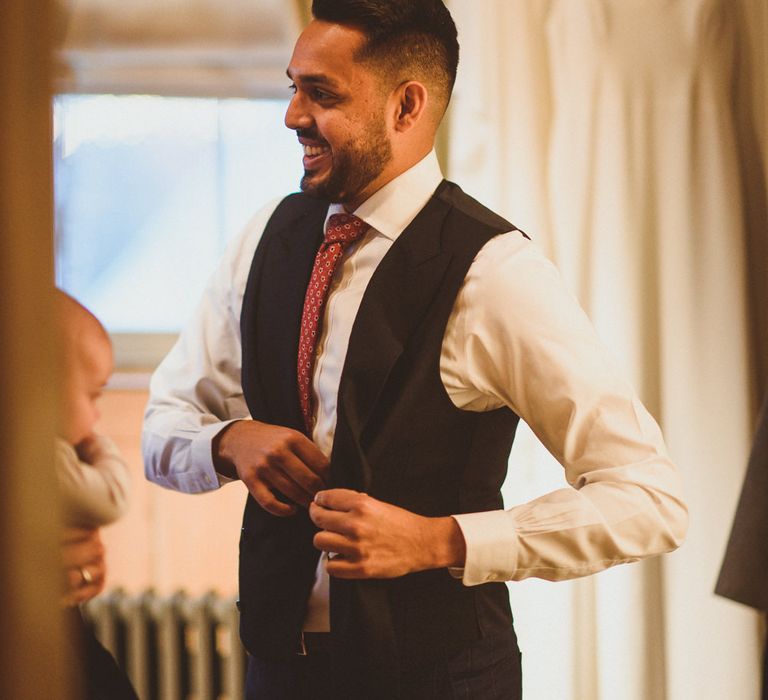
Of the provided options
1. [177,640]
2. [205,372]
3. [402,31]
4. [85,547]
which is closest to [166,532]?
[177,640]

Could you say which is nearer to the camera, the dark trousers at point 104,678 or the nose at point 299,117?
the dark trousers at point 104,678

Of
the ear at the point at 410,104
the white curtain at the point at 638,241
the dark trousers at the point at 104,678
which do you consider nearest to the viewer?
the dark trousers at the point at 104,678

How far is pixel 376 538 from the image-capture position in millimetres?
1021

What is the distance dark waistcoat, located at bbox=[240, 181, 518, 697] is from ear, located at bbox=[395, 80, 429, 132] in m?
0.10

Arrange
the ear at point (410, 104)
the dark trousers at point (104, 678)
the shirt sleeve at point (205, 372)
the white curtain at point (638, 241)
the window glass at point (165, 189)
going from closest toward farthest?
the dark trousers at point (104, 678) → the ear at point (410, 104) → the shirt sleeve at point (205, 372) → the white curtain at point (638, 241) → the window glass at point (165, 189)

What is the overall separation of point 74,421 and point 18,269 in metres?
0.08

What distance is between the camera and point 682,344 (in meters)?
1.96

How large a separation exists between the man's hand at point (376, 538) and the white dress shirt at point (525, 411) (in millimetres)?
32

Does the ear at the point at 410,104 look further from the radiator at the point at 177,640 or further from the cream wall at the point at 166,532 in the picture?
the radiator at the point at 177,640

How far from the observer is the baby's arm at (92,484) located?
0.40 metres

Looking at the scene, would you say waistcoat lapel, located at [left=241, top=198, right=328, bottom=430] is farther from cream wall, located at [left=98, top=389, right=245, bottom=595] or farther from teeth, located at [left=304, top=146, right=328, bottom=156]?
cream wall, located at [left=98, top=389, right=245, bottom=595]

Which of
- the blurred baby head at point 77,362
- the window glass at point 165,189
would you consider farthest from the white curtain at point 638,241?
the blurred baby head at point 77,362

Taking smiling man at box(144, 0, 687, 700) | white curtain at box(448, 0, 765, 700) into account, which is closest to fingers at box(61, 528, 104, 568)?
smiling man at box(144, 0, 687, 700)

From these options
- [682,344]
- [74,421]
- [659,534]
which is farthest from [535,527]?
[682,344]
